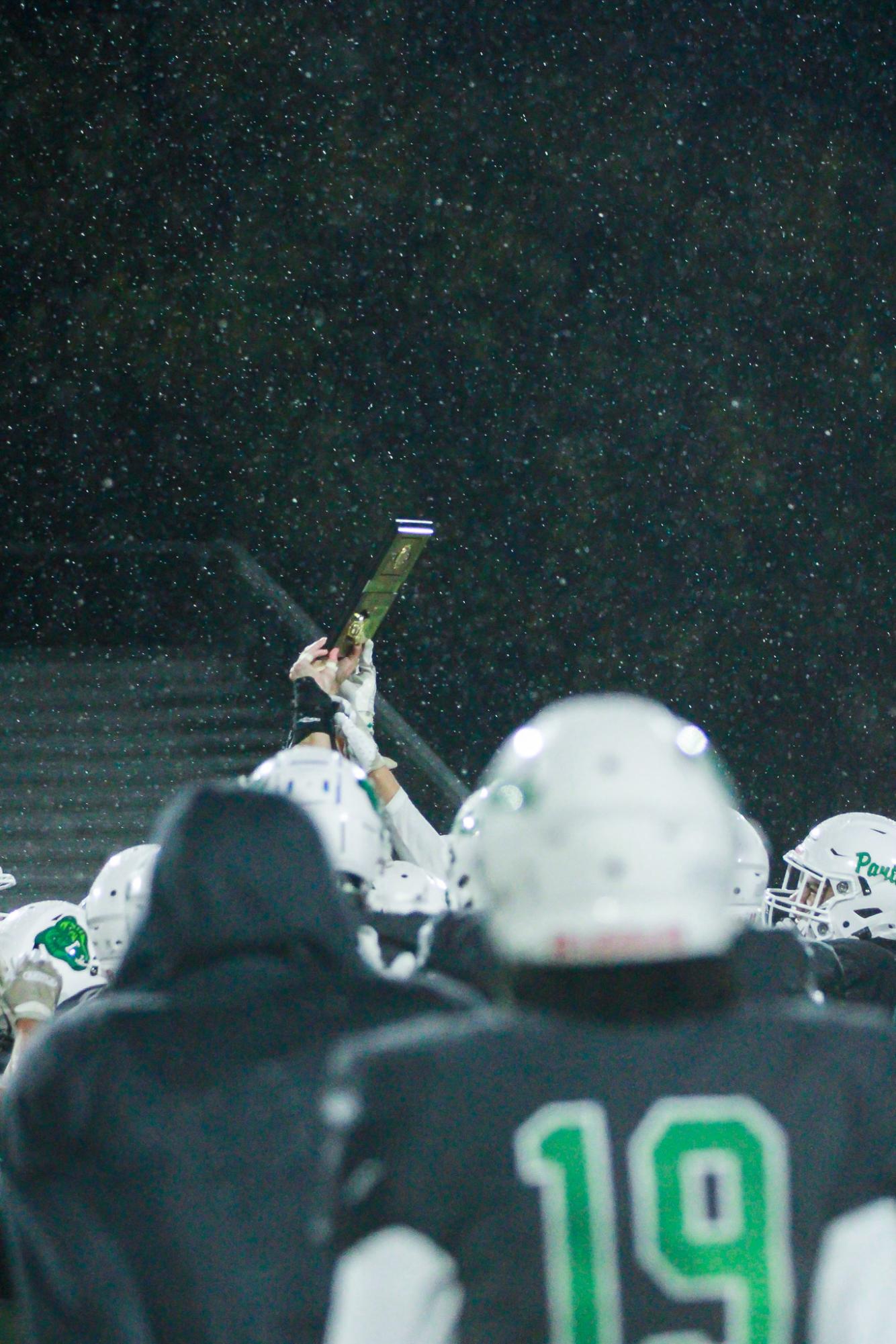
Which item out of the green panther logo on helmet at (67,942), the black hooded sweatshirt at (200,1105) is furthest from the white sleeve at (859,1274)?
the green panther logo on helmet at (67,942)

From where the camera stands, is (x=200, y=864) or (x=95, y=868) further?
(x=95, y=868)

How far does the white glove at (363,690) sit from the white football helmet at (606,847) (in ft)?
11.5

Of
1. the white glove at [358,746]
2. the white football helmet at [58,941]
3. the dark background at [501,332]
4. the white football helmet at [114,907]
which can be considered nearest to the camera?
the white football helmet at [114,907]

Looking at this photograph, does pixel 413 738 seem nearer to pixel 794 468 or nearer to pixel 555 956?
pixel 794 468

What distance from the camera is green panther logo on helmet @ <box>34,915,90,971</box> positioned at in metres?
4.08

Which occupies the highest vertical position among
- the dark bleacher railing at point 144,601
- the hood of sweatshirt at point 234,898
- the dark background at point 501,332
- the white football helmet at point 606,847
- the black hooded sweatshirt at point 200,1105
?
the white football helmet at point 606,847

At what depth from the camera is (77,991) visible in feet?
13.3

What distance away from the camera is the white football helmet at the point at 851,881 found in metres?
4.13

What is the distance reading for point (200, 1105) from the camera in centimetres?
150

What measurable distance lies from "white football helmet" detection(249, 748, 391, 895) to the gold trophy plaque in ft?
7.09

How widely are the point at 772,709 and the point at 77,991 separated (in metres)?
5.93

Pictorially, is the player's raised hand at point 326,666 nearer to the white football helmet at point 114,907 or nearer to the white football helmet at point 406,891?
the white football helmet at point 406,891

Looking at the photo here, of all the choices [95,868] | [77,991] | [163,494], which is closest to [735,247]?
[163,494]

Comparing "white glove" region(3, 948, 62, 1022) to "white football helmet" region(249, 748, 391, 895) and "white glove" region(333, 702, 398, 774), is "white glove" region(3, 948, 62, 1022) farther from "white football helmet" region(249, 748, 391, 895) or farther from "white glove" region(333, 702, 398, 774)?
"white football helmet" region(249, 748, 391, 895)
